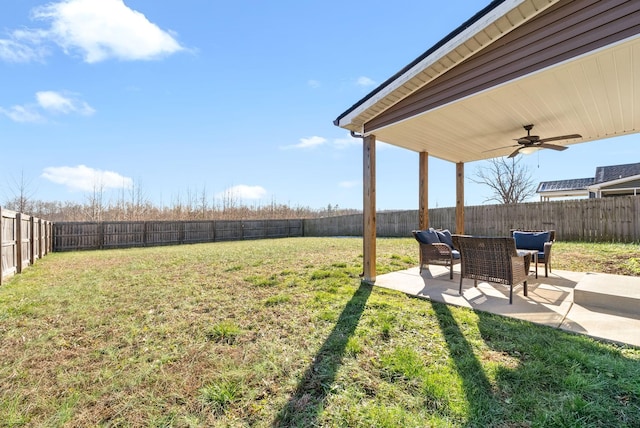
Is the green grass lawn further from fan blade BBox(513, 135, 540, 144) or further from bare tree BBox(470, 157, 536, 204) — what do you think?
bare tree BBox(470, 157, 536, 204)

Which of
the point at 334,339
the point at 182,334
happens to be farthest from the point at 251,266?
the point at 334,339

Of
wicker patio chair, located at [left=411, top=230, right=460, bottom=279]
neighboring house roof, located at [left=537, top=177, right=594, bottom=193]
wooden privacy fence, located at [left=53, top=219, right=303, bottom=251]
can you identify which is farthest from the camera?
neighboring house roof, located at [left=537, top=177, right=594, bottom=193]

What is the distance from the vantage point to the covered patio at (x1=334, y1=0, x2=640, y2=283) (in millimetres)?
2488

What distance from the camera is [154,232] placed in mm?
14523

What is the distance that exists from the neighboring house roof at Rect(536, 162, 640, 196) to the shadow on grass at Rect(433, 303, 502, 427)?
1569cm

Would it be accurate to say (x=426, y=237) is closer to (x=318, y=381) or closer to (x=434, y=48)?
(x=434, y=48)

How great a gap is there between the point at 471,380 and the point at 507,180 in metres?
21.7

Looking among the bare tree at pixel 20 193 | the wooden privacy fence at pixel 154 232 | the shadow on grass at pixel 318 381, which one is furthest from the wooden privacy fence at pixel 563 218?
the bare tree at pixel 20 193

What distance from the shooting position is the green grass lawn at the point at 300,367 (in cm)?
163

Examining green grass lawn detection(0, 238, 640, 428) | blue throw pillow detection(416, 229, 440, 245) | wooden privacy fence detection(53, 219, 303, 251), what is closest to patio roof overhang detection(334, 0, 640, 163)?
blue throw pillow detection(416, 229, 440, 245)

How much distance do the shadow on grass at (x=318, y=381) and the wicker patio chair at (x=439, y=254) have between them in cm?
244

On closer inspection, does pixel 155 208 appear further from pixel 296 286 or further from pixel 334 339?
pixel 334 339

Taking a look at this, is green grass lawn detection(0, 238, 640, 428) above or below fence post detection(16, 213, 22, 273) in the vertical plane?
below

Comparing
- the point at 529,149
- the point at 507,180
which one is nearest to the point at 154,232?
the point at 529,149
